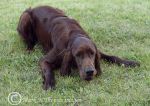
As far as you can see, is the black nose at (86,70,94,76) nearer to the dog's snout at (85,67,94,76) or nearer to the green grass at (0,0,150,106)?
the dog's snout at (85,67,94,76)

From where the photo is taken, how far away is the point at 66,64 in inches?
203

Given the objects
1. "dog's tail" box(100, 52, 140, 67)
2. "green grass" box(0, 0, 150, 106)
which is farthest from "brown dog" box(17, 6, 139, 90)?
"green grass" box(0, 0, 150, 106)

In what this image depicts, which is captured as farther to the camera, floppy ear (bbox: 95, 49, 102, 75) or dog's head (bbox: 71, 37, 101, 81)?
floppy ear (bbox: 95, 49, 102, 75)

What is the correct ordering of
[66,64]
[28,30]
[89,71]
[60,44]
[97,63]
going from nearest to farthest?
[89,71], [66,64], [97,63], [60,44], [28,30]

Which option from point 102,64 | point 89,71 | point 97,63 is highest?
point 89,71

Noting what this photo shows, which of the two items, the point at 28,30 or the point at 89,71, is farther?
the point at 28,30

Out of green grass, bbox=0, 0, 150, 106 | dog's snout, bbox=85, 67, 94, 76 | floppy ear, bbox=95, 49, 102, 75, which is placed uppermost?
dog's snout, bbox=85, 67, 94, 76

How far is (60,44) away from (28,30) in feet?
4.42

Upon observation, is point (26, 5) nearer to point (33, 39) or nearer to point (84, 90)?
point (33, 39)

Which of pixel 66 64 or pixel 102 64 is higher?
pixel 66 64

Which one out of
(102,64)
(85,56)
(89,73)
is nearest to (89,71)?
(89,73)

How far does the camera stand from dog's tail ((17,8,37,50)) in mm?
6594

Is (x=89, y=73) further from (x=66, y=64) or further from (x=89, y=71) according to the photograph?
(x=66, y=64)

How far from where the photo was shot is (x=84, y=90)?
4.95 m
